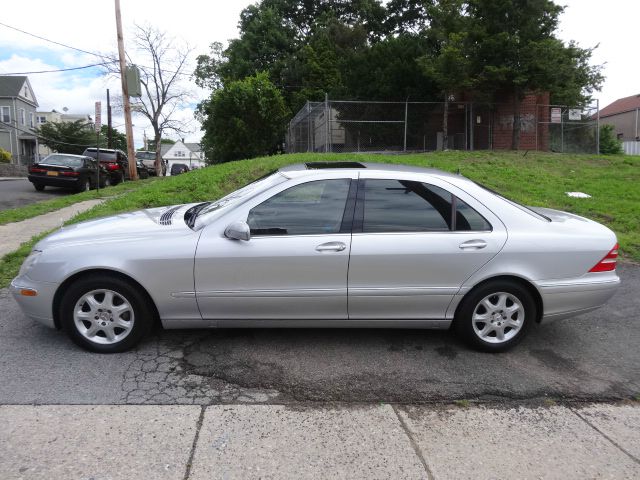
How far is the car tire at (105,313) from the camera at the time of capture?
12.5 ft

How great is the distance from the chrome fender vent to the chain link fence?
1328 centimetres

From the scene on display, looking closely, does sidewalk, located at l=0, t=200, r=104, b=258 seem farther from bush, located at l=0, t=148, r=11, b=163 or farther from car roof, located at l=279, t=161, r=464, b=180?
bush, located at l=0, t=148, r=11, b=163

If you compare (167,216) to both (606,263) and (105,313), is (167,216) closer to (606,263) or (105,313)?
(105,313)

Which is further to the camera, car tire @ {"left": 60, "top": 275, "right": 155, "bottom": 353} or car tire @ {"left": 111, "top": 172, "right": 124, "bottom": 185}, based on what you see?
car tire @ {"left": 111, "top": 172, "right": 124, "bottom": 185}

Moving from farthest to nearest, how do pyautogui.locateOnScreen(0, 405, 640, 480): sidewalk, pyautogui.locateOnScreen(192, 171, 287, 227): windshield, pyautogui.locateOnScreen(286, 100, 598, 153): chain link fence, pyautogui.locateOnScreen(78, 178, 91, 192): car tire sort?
pyautogui.locateOnScreen(286, 100, 598, 153): chain link fence
pyautogui.locateOnScreen(78, 178, 91, 192): car tire
pyautogui.locateOnScreen(192, 171, 287, 227): windshield
pyautogui.locateOnScreen(0, 405, 640, 480): sidewalk

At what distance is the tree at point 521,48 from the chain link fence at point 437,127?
2268 millimetres

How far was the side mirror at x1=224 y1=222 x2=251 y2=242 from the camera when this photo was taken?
12.5 ft

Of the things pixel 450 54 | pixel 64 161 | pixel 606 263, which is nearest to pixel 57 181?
pixel 64 161

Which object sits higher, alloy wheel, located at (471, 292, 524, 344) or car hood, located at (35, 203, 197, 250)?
car hood, located at (35, 203, 197, 250)

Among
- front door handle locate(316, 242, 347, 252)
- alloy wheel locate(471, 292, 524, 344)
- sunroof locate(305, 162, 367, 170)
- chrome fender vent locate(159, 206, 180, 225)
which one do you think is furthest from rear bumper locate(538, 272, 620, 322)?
chrome fender vent locate(159, 206, 180, 225)

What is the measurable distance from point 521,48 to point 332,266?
15.4 meters

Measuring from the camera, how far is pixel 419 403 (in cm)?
340

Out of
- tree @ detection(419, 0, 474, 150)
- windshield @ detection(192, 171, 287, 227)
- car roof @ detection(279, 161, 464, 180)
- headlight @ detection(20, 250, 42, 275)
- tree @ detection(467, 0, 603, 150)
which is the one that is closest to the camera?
headlight @ detection(20, 250, 42, 275)

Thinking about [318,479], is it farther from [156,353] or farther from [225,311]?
[156,353]
